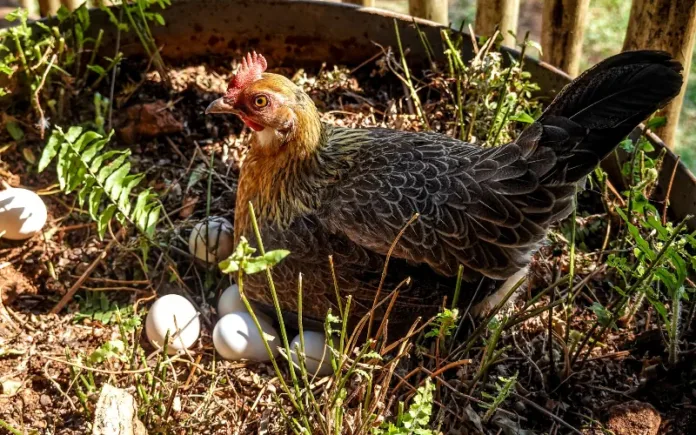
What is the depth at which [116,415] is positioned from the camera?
1946mm

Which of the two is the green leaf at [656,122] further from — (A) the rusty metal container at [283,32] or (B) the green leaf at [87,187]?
(B) the green leaf at [87,187]

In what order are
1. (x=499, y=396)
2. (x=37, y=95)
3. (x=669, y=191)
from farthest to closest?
(x=37, y=95) < (x=669, y=191) < (x=499, y=396)

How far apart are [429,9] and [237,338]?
1.94m

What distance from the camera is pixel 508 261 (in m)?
2.27

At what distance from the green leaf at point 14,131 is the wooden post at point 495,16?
2.13m

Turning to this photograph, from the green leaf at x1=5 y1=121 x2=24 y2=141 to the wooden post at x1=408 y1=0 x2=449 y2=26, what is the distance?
1.93 m

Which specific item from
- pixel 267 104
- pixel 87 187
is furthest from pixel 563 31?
pixel 87 187

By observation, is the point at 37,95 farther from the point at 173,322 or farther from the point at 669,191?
the point at 669,191

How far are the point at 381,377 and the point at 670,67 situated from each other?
1.31m

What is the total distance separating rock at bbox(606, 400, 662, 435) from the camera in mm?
2121

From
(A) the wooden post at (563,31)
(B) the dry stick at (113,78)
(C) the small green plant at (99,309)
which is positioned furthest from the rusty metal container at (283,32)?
(C) the small green plant at (99,309)

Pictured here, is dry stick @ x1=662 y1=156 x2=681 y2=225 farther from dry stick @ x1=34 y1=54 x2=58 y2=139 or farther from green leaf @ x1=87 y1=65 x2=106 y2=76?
dry stick @ x1=34 y1=54 x2=58 y2=139

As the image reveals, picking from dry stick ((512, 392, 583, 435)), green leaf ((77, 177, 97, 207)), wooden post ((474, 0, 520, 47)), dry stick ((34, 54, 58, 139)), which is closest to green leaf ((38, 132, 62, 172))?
green leaf ((77, 177, 97, 207))

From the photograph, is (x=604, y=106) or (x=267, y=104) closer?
(x=604, y=106)
